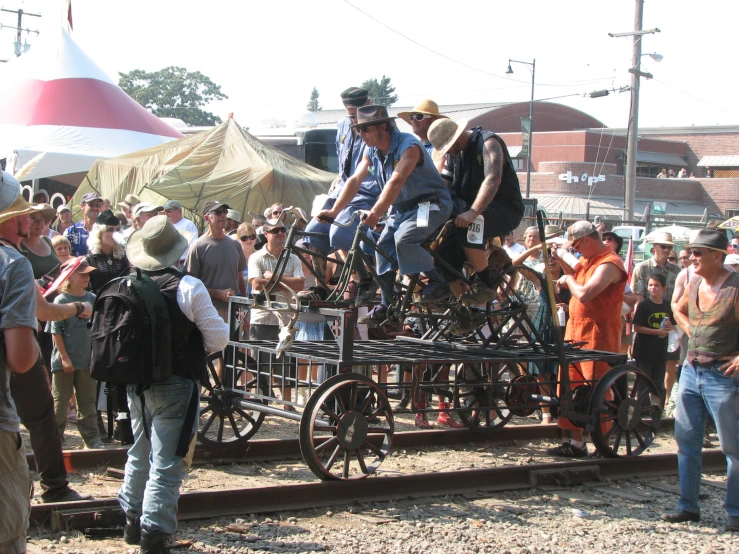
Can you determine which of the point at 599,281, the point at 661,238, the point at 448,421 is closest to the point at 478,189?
the point at 599,281

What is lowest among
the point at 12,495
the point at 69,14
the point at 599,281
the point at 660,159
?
the point at 12,495

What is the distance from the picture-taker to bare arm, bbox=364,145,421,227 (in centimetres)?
638

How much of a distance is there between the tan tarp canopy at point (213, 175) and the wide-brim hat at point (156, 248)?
1067cm

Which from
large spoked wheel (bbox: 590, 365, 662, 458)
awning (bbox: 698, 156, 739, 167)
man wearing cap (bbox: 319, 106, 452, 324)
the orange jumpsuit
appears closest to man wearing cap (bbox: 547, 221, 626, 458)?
the orange jumpsuit

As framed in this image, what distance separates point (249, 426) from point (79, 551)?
279 centimetres

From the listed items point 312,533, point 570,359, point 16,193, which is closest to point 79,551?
point 312,533

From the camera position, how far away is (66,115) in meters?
20.5

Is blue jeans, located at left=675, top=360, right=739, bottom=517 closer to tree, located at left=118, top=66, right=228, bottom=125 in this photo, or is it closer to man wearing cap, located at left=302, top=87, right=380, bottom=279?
man wearing cap, located at left=302, top=87, right=380, bottom=279

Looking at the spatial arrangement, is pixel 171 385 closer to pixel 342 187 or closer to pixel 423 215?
pixel 423 215

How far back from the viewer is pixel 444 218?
6.66 metres

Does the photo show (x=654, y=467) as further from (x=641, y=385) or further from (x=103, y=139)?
(x=103, y=139)

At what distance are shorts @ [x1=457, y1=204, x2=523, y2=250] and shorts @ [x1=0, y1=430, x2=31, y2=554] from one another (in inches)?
165

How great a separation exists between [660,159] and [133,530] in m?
51.8

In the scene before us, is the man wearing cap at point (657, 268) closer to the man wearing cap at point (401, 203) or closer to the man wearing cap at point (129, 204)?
the man wearing cap at point (401, 203)
